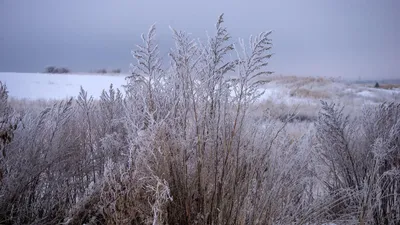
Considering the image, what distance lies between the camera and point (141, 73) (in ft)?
10.3

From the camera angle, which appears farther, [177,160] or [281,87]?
[281,87]

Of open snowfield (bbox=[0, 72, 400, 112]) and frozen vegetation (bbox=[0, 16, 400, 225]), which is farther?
open snowfield (bbox=[0, 72, 400, 112])

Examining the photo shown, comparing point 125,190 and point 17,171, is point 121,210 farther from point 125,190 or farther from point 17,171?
point 17,171

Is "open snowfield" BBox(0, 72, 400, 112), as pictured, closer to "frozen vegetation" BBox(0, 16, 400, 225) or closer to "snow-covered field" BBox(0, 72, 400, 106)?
"snow-covered field" BBox(0, 72, 400, 106)

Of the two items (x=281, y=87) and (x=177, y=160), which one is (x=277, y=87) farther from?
(x=177, y=160)

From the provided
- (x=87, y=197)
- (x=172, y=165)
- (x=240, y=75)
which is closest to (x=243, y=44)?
(x=240, y=75)

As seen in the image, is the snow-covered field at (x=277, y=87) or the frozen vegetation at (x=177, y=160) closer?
the frozen vegetation at (x=177, y=160)

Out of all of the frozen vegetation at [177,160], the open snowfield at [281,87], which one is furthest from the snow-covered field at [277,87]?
the frozen vegetation at [177,160]

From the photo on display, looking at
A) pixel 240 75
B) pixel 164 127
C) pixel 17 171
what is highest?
pixel 240 75

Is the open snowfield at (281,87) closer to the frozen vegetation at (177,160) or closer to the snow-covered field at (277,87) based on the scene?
the snow-covered field at (277,87)

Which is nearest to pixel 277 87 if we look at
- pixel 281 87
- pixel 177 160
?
pixel 281 87

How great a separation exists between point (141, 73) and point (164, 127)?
801mm

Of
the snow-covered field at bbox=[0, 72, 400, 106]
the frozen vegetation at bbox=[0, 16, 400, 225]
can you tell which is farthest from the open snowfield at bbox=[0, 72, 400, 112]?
the frozen vegetation at bbox=[0, 16, 400, 225]

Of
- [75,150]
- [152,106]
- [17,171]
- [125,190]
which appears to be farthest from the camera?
[75,150]
